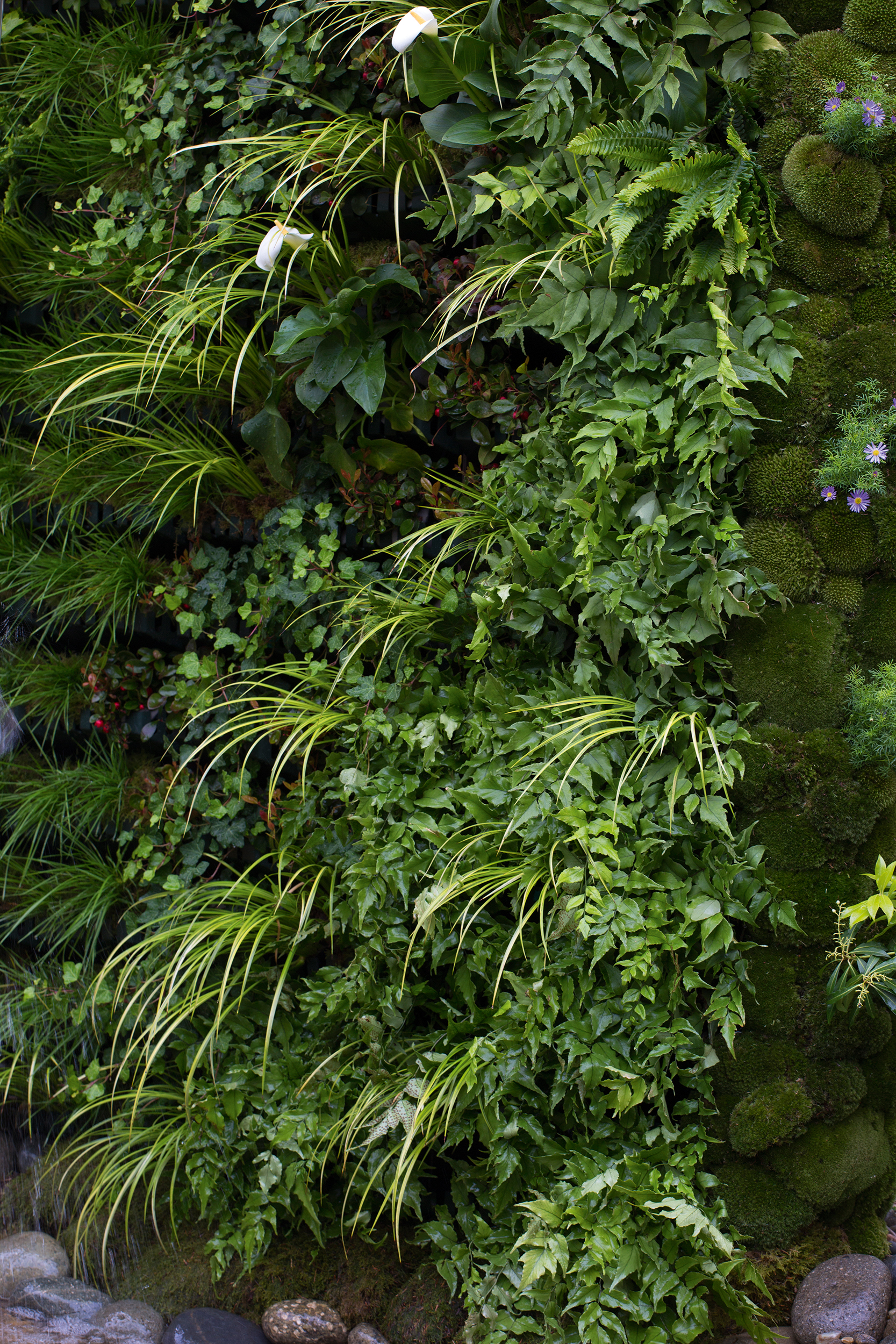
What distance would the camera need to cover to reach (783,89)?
193 cm

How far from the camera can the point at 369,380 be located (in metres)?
2.26

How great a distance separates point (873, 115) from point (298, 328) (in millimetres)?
1300

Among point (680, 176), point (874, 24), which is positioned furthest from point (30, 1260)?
point (874, 24)

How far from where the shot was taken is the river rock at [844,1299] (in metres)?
1.59

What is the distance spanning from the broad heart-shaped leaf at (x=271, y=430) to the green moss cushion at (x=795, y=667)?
125 centimetres

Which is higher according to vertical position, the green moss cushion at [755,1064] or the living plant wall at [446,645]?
the living plant wall at [446,645]

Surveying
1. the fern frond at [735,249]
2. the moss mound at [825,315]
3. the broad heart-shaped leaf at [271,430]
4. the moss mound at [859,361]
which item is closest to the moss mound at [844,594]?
the moss mound at [859,361]

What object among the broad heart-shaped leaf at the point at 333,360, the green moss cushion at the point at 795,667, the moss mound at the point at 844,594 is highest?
the broad heart-shaped leaf at the point at 333,360

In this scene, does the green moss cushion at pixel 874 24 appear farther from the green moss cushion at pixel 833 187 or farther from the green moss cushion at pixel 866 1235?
the green moss cushion at pixel 866 1235

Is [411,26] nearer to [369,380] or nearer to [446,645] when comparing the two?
[369,380]

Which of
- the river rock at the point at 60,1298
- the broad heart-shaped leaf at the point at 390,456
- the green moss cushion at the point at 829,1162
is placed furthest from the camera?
the broad heart-shaped leaf at the point at 390,456

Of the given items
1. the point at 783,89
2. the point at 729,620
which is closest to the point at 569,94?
the point at 783,89

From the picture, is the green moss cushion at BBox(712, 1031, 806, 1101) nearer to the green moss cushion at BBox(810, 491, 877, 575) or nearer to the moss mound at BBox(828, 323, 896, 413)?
the green moss cushion at BBox(810, 491, 877, 575)

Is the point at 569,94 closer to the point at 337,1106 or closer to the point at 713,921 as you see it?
the point at 713,921
